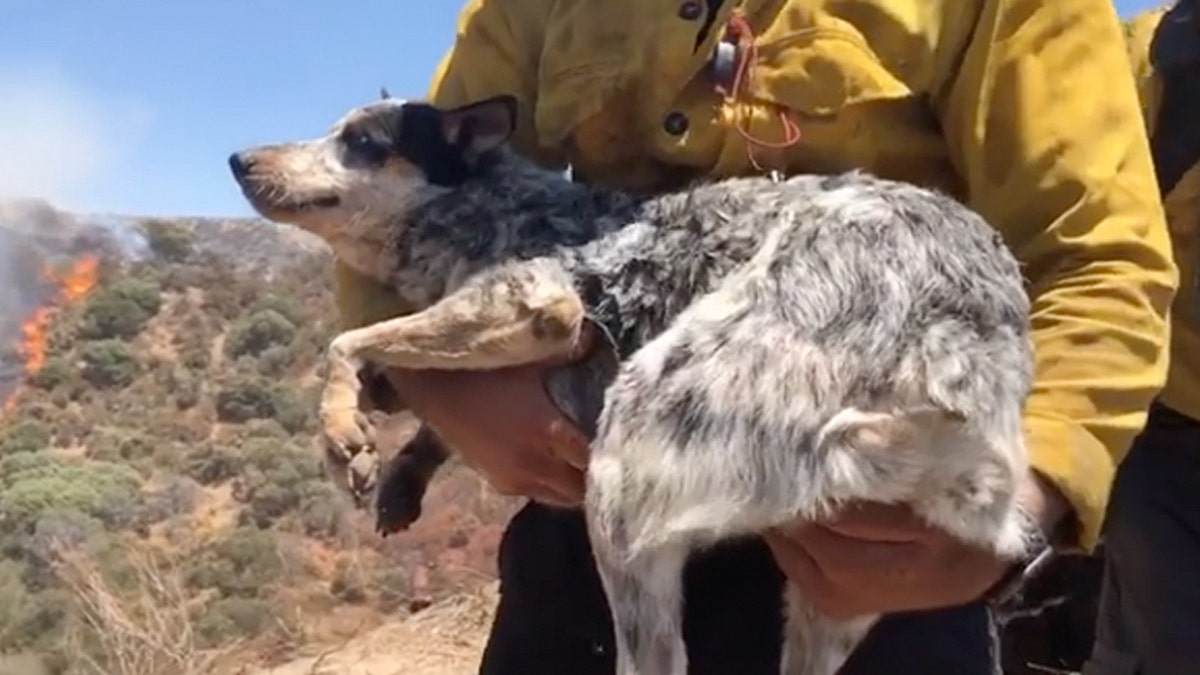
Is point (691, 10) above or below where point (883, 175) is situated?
above

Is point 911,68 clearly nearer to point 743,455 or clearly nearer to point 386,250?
point 743,455

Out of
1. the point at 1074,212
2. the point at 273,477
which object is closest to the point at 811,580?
the point at 1074,212

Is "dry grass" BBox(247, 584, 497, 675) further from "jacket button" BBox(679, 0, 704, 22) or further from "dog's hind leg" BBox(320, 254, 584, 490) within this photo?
"jacket button" BBox(679, 0, 704, 22)

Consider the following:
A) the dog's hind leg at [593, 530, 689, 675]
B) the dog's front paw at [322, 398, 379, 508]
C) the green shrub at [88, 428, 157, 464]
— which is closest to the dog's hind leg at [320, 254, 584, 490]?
the dog's front paw at [322, 398, 379, 508]

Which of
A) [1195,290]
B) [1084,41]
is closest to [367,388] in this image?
[1084,41]

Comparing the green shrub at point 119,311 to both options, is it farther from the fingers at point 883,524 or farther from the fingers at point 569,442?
the fingers at point 883,524

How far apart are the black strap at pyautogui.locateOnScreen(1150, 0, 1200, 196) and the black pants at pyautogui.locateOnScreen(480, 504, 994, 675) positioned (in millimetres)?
2012

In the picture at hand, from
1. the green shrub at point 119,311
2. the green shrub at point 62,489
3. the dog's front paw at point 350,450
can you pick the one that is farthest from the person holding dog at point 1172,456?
the green shrub at point 119,311

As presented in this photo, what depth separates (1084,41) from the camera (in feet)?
8.46

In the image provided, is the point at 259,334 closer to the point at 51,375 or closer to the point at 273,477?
the point at 51,375

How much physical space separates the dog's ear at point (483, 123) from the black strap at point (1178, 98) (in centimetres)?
181

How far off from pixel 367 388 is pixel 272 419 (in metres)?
21.6

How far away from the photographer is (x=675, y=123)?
2.85 m

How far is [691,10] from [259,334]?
81.1 feet
